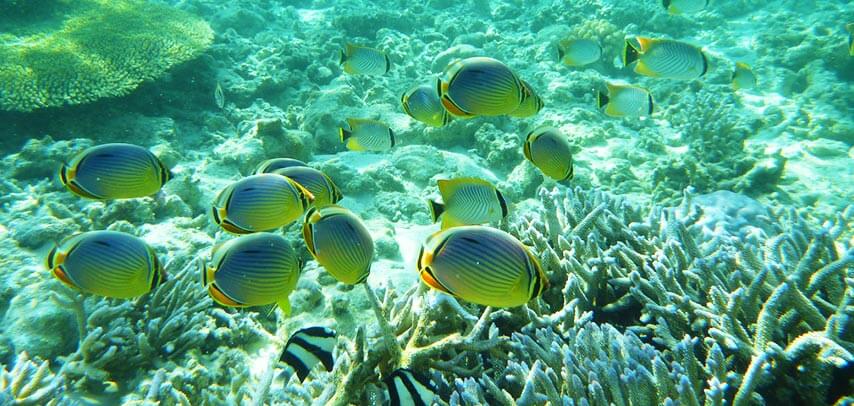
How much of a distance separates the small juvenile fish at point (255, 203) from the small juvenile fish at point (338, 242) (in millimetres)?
332

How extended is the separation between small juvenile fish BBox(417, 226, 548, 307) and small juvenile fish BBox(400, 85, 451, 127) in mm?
2938

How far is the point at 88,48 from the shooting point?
787 cm

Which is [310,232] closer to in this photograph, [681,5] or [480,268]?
[480,268]

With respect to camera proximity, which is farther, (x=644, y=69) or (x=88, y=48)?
(x=88, y=48)

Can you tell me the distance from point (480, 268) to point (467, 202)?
1260 mm

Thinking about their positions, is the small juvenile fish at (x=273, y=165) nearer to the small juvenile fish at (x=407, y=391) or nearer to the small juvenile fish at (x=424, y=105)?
the small juvenile fish at (x=424, y=105)

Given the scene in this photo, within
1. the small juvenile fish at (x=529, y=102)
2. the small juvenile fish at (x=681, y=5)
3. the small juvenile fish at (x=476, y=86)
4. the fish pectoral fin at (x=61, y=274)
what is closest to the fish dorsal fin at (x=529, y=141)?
the small juvenile fish at (x=529, y=102)

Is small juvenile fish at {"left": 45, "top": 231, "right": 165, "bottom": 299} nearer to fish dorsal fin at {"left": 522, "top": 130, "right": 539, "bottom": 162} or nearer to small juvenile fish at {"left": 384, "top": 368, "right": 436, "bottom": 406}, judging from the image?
small juvenile fish at {"left": 384, "top": 368, "right": 436, "bottom": 406}

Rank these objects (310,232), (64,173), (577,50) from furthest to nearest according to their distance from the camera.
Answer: (577,50)
(64,173)
(310,232)

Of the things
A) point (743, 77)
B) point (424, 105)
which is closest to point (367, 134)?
point (424, 105)

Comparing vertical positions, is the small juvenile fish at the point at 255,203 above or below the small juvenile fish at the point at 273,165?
above

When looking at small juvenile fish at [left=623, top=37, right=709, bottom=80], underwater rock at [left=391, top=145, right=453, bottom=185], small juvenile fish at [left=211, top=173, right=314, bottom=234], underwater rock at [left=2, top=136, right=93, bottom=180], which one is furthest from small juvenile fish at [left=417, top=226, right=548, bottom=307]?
underwater rock at [left=2, top=136, right=93, bottom=180]

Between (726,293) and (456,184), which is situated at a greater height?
(456,184)

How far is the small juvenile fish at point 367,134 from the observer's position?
15.6 feet
